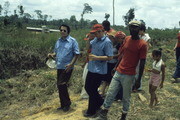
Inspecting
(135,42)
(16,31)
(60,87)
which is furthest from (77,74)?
(16,31)

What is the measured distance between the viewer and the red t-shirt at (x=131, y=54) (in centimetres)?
288

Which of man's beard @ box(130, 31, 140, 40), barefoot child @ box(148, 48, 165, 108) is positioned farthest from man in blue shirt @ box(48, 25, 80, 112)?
barefoot child @ box(148, 48, 165, 108)

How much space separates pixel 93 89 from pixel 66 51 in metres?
0.86

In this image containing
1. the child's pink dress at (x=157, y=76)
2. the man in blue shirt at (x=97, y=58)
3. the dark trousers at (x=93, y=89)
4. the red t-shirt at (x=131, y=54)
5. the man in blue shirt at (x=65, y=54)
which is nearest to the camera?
the red t-shirt at (x=131, y=54)

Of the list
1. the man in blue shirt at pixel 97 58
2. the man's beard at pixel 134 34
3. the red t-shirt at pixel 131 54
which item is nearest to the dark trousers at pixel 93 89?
the man in blue shirt at pixel 97 58

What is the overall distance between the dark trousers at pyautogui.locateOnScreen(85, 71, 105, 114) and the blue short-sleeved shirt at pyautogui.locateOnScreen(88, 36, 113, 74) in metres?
0.09

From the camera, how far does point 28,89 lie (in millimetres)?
5812

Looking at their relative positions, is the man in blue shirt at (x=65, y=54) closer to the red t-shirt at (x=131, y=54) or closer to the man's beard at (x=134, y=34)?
the red t-shirt at (x=131, y=54)

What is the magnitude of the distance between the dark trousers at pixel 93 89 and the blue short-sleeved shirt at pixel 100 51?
9 cm

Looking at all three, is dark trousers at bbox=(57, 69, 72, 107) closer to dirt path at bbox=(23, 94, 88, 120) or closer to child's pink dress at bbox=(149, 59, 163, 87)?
dirt path at bbox=(23, 94, 88, 120)

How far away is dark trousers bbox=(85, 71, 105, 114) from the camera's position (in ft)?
11.0

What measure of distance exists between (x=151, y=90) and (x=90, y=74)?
1.20m

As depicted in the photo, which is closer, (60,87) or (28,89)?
(60,87)

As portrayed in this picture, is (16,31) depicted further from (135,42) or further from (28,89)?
(135,42)
